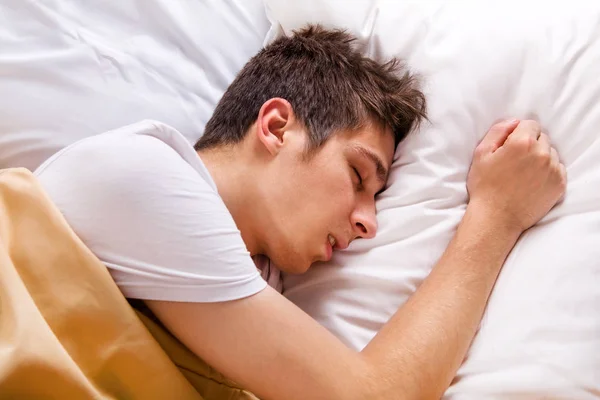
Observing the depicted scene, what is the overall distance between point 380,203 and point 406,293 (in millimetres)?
163

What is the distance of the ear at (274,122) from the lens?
1039 mm

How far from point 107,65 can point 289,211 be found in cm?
44

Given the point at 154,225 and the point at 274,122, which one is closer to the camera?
the point at 154,225

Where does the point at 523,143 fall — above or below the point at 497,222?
above

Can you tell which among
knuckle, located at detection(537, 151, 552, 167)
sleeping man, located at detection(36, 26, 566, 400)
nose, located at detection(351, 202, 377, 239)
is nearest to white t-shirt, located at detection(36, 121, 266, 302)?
sleeping man, located at detection(36, 26, 566, 400)

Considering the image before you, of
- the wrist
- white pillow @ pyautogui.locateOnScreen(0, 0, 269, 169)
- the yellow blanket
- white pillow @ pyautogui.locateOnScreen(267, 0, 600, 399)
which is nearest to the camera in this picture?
the yellow blanket

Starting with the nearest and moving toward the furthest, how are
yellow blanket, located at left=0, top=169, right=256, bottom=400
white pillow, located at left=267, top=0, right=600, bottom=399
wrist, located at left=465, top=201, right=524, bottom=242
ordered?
yellow blanket, located at left=0, top=169, right=256, bottom=400 < white pillow, located at left=267, top=0, right=600, bottom=399 < wrist, located at left=465, top=201, right=524, bottom=242

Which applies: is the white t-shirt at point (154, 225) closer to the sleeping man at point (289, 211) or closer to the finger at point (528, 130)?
the sleeping man at point (289, 211)

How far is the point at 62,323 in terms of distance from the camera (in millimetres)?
825

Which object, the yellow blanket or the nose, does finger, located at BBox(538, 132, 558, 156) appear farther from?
the yellow blanket

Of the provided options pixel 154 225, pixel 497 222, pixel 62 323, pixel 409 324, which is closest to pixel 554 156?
pixel 497 222

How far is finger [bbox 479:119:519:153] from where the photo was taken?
1096 mm

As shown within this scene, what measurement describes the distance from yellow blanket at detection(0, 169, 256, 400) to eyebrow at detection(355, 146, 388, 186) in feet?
1.34

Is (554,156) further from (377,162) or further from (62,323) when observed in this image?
(62,323)
